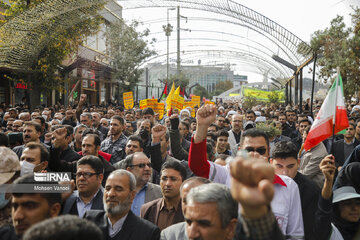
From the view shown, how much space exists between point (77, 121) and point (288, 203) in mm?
8843

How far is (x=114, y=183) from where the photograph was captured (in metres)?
3.91

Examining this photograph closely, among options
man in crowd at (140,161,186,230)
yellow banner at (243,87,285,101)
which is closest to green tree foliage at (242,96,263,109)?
yellow banner at (243,87,285,101)

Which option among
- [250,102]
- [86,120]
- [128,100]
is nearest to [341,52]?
[250,102]

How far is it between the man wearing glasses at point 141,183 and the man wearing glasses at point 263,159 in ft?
4.53

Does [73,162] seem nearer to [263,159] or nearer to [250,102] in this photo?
[263,159]

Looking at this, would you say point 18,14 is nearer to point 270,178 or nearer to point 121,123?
point 121,123

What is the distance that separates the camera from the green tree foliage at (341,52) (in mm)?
18938

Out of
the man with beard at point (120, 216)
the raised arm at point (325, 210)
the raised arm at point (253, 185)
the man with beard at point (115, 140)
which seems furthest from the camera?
the man with beard at point (115, 140)

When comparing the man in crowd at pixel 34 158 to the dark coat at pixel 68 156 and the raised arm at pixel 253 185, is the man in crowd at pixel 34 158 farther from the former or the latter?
the raised arm at pixel 253 185

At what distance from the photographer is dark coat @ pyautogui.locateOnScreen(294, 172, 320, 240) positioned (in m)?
3.65

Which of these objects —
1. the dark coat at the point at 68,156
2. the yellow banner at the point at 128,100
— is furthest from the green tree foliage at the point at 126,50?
the dark coat at the point at 68,156

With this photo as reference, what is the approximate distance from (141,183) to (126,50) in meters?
27.4

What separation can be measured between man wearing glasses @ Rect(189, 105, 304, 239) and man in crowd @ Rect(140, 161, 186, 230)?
29.3 inches

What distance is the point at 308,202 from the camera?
3.76 metres
